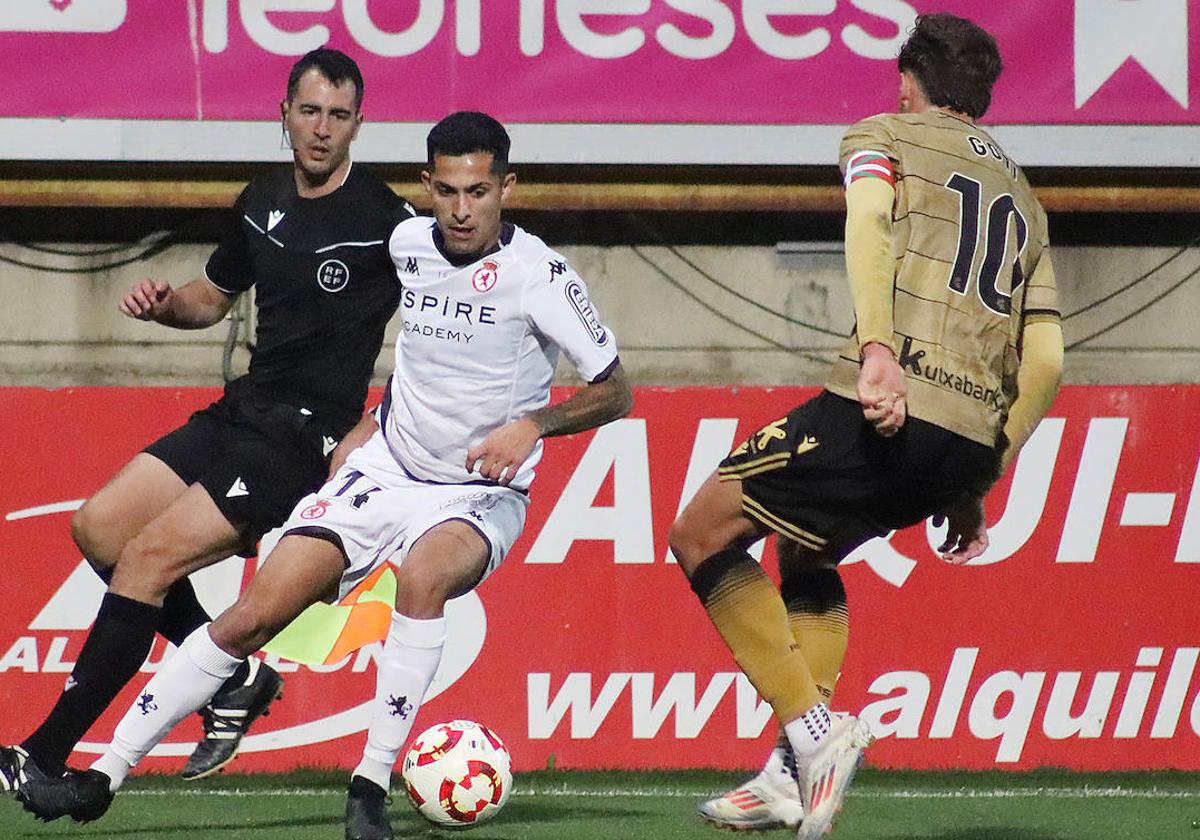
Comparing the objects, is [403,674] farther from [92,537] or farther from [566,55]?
[566,55]

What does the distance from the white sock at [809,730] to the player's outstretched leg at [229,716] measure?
1.95 metres

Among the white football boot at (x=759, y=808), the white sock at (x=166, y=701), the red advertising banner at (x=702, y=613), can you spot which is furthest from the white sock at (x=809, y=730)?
the red advertising banner at (x=702, y=613)

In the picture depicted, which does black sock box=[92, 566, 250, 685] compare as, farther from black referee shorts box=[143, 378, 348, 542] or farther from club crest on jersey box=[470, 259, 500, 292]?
club crest on jersey box=[470, 259, 500, 292]

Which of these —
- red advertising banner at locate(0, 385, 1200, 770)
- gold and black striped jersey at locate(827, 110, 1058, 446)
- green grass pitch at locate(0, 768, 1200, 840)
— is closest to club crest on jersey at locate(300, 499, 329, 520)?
green grass pitch at locate(0, 768, 1200, 840)

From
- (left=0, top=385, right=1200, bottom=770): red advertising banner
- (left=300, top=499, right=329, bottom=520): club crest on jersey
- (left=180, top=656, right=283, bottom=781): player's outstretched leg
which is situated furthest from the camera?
(left=0, top=385, right=1200, bottom=770): red advertising banner

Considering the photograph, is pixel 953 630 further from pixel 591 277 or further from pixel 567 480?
pixel 591 277

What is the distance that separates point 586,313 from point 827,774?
4.74ft

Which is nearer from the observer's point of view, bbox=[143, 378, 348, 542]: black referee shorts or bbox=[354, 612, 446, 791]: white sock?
bbox=[354, 612, 446, 791]: white sock

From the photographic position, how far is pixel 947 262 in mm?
4309

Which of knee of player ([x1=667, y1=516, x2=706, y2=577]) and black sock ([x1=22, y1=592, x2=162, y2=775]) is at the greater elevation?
knee of player ([x1=667, y1=516, x2=706, y2=577])

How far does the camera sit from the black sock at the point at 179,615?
18.9 ft

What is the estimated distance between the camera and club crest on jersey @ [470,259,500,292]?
16.7ft

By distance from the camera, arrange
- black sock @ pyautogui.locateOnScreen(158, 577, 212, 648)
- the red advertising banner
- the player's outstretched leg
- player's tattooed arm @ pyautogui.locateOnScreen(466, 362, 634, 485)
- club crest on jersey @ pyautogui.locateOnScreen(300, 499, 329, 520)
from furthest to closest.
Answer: the red advertising banner → black sock @ pyautogui.locateOnScreen(158, 577, 212, 648) → the player's outstretched leg → club crest on jersey @ pyautogui.locateOnScreen(300, 499, 329, 520) → player's tattooed arm @ pyautogui.locateOnScreen(466, 362, 634, 485)

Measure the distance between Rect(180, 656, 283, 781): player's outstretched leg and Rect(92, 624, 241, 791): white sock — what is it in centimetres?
64
